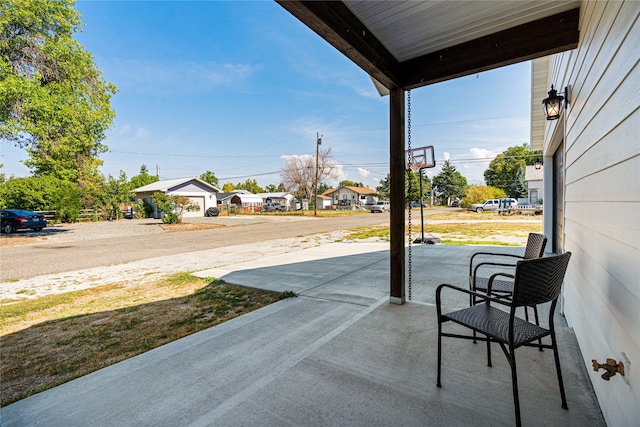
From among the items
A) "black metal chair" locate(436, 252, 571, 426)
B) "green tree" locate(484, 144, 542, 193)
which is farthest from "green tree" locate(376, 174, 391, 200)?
"black metal chair" locate(436, 252, 571, 426)

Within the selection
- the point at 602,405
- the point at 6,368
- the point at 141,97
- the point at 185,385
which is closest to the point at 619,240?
the point at 602,405

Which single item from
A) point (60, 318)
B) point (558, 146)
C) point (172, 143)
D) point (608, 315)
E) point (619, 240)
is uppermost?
point (172, 143)

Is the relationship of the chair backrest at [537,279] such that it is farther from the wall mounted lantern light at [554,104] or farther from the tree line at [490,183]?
the tree line at [490,183]

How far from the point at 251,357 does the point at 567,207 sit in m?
3.27

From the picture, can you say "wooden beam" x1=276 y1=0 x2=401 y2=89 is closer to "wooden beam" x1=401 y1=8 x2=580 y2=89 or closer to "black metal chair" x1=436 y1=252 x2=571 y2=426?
"wooden beam" x1=401 y1=8 x2=580 y2=89

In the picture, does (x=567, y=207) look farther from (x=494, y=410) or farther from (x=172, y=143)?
(x=172, y=143)

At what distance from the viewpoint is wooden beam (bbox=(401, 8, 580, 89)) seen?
2195mm

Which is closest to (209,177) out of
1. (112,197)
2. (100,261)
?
(112,197)

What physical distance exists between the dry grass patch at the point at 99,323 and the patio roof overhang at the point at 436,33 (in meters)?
2.74

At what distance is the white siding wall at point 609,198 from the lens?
1120mm

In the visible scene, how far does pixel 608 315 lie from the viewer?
57.5 inches

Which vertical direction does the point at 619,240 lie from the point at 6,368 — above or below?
above

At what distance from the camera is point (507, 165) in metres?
39.8

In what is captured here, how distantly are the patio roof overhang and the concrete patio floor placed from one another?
7.23ft
